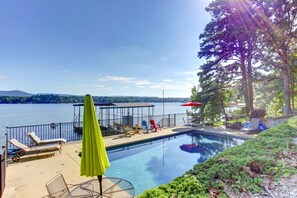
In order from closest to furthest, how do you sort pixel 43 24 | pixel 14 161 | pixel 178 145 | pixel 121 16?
pixel 14 161 → pixel 178 145 → pixel 43 24 → pixel 121 16

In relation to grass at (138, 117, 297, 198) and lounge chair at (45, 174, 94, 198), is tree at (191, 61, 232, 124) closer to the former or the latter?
grass at (138, 117, 297, 198)

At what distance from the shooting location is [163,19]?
452 inches

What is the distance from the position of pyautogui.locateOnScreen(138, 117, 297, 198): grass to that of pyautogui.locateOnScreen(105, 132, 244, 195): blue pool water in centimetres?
220

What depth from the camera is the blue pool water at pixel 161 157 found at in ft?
18.7

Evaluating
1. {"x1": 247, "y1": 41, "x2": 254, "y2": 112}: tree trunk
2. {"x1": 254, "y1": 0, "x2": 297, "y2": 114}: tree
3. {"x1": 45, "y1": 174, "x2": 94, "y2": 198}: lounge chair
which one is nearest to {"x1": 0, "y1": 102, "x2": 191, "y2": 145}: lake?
A: {"x1": 247, "y1": 41, "x2": 254, "y2": 112}: tree trunk

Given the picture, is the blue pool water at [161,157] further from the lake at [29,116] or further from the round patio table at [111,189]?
the lake at [29,116]

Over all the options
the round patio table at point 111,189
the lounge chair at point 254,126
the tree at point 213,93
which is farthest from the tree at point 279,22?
the round patio table at point 111,189

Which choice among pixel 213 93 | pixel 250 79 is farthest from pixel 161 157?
pixel 250 79

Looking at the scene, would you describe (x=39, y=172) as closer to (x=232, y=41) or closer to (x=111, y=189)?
(x=111, y=189)

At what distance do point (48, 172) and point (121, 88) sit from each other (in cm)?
2356

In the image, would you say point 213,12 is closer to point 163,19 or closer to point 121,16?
point 163,19

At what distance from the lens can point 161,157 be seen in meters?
7.60

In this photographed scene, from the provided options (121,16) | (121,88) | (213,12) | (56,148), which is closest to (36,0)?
(121,16)

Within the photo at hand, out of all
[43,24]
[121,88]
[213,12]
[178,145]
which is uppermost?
[213,12]
